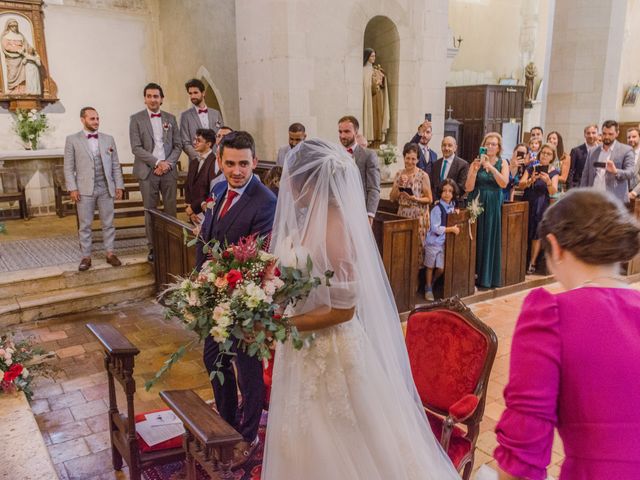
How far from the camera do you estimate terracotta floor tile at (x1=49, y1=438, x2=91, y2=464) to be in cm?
324

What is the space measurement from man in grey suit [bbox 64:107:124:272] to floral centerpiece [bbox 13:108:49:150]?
4092 mm

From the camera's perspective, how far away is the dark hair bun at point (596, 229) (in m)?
→ 1.28

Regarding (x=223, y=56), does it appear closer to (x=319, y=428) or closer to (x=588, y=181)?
(x=588, y=181)

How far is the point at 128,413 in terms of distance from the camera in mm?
2660

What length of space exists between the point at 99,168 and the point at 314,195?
14.0 ft

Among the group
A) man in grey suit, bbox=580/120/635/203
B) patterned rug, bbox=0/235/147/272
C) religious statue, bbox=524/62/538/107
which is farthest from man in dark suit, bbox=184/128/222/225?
religious statue, bbox=524/62/538/107

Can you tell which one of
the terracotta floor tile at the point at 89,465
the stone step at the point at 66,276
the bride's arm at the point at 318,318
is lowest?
the terracotta floor tile at the point at 89,465

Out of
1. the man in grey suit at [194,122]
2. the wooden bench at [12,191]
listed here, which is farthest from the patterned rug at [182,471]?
the wooden bench at [12,191]

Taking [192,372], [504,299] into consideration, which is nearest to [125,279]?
[192,372]

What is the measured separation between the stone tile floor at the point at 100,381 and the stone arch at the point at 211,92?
4997mm

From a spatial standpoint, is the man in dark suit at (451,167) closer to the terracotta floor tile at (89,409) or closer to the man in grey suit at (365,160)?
the man in grey suit at (365,160)

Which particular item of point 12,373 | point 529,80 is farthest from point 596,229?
point 529,80

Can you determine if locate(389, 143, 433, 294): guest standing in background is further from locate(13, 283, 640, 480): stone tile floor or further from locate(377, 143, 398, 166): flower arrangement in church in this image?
locate(377, 143, 398, 166): flower arrangement in church

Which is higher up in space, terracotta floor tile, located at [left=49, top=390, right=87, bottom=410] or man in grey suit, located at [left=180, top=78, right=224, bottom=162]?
man in grey suit, located at [left=180, top=78, right=224, bottom=162]
